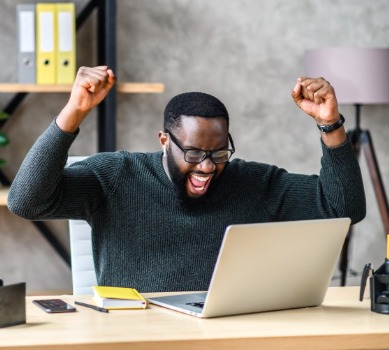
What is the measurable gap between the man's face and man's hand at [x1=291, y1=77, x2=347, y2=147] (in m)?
0.22

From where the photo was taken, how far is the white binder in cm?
376

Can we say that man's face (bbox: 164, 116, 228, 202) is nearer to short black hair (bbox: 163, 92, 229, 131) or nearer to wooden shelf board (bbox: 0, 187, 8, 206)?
short black hair (bbox: 163, 92, 229, 131)

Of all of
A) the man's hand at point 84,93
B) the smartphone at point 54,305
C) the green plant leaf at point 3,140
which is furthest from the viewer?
the green plant leaf at point 3,140

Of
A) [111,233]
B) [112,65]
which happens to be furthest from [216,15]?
[111,233]

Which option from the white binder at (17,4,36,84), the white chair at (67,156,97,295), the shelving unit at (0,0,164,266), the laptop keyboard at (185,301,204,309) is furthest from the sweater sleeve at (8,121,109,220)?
the white binder at (17,4,36,84)

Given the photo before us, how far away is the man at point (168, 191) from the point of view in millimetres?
2232

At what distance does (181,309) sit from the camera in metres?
1.87

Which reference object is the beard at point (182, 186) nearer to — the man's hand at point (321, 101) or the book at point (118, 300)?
the man's hand at point (321, 101)

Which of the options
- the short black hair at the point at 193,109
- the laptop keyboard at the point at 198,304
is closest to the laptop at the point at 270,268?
the laptop keyboard at the point at 198,304

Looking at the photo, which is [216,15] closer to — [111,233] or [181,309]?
[111,233]

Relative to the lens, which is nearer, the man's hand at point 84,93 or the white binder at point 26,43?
the man's hand at point 84,93

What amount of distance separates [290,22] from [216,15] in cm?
37

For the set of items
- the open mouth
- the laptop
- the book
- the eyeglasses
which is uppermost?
the eyeglasses

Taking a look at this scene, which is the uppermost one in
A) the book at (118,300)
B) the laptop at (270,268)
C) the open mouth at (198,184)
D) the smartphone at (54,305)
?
the open mouth at (198,184)
